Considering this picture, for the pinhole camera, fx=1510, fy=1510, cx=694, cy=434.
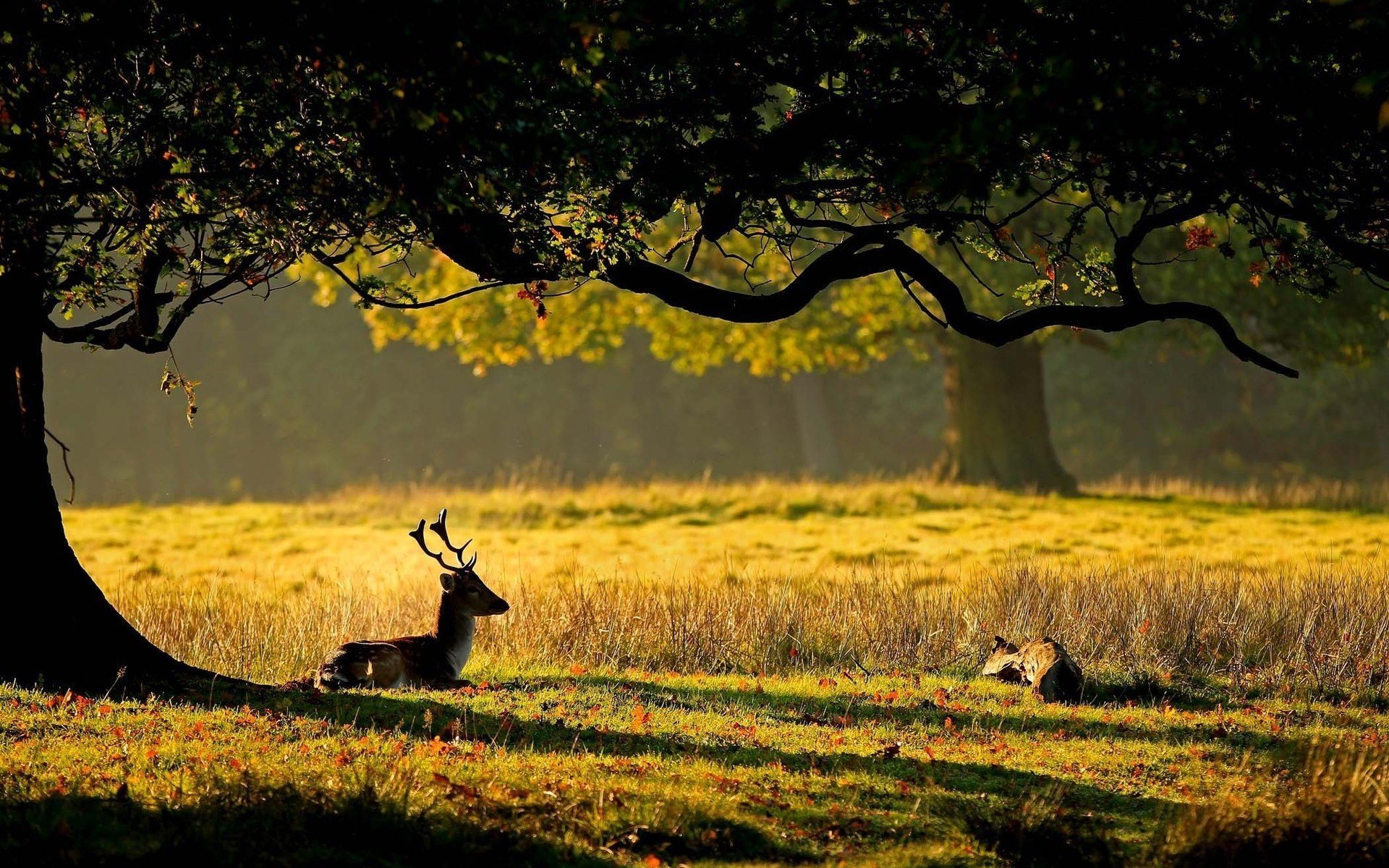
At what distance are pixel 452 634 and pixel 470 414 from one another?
53316 millimetres

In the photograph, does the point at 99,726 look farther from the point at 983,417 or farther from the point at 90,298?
the point at 983,417

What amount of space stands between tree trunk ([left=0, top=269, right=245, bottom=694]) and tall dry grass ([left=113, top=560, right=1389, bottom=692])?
2677mm

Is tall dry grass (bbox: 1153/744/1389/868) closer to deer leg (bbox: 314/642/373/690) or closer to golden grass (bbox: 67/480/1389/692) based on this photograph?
deer leg (bbox: 314/642/373/690)

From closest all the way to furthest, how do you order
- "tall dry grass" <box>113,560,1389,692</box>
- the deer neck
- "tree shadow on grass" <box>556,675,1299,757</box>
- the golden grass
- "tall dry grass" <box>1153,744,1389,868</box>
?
"tall dry grass" <box>1153,744,1389,868</box>, "tree shadow on grass" <box>556,675,1299,757</box>, the deer neck, "tall dry grass" <box>113,560,1389,692</box>, the golden grass

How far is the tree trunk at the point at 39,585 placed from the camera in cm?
1009

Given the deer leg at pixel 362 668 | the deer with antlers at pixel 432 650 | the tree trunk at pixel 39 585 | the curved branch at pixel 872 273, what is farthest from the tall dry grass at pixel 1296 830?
the tree trunk at pixel 39 585

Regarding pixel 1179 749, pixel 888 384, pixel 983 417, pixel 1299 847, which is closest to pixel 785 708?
pixel 1179 749

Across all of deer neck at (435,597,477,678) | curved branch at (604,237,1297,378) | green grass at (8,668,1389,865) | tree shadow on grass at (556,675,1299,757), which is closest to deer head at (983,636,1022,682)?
green grass at (8,668,1389,865)

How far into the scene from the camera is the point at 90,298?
10477 millimetres

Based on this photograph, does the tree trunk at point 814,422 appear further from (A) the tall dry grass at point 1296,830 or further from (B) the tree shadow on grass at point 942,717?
(A) the tall dry grass at point 1296,830

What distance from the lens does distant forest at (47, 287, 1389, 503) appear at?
5609 centimetres

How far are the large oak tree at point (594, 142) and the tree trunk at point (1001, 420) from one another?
19.9 m

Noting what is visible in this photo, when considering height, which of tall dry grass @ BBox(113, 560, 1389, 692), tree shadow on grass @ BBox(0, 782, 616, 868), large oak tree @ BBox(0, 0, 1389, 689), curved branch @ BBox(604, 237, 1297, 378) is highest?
large oak tree @ BBox(0, 0, 1389, 689)

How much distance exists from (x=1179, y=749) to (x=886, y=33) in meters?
5.10
